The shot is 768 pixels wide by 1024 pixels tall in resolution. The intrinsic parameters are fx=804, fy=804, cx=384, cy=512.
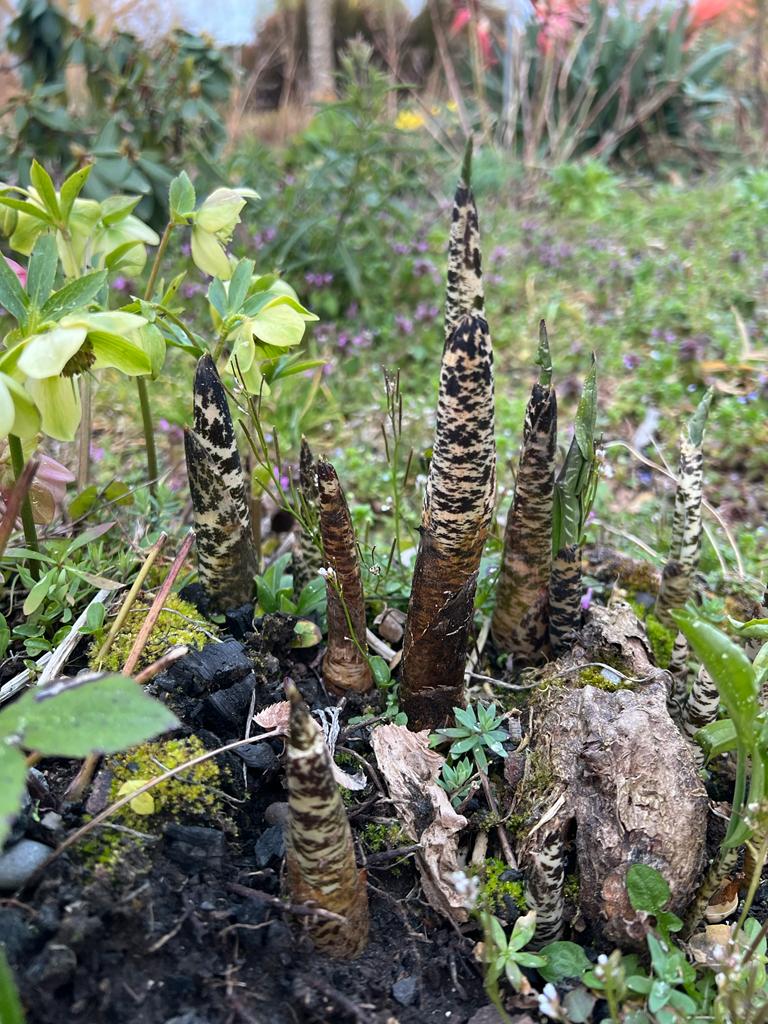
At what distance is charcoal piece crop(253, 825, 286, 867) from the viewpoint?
108 centimetres

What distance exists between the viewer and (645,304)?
346cm

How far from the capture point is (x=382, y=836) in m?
1.17

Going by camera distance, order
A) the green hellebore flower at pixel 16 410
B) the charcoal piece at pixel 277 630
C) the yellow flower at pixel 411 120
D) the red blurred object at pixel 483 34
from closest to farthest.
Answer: the green hellebore flower at pixel 16 410 < the charcoal piece at pixel 277 630 < the red blurred object at pixel 483 34 < the yellow flower at pixel 411 120

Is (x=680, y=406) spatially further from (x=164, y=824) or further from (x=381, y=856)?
(x=164, y=824)

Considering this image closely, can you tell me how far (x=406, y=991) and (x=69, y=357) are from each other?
88cm

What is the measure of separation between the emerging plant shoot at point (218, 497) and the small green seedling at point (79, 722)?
46 cm

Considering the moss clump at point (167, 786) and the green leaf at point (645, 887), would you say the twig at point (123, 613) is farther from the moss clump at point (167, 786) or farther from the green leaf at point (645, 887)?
the green leaf at point (645, 887)

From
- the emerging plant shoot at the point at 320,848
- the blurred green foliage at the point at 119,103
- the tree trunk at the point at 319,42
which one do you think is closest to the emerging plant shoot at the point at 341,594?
the emerging plant shoot at the point at 320,848

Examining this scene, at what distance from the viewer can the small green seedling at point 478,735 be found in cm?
123

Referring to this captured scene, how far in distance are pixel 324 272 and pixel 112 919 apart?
2915 mm

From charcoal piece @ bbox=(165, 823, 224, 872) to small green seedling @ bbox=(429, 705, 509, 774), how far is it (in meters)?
0.38

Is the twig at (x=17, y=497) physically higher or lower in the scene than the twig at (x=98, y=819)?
higher

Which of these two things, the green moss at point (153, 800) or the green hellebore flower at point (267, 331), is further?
the green hellebore flower at point (267, 331)

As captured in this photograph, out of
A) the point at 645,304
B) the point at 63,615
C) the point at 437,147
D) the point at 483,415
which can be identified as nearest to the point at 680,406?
the point at 645,304
